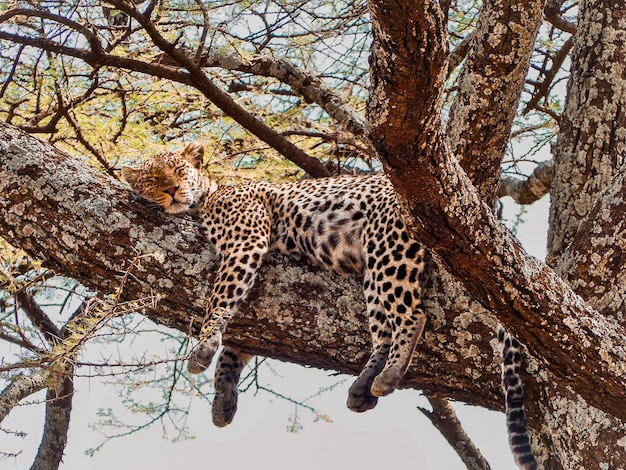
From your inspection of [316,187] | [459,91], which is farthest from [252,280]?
[459,91]

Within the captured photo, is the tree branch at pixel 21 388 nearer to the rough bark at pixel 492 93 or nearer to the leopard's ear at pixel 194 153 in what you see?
the leopard's ear at pixel 194 153

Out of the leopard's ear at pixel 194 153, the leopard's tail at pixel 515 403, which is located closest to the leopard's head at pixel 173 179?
the leopard's ear at pixel 194 153

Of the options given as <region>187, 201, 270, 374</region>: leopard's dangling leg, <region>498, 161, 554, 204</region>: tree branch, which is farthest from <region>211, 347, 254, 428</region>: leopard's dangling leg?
<region>498, 161, 554, 204</region>: tree branch

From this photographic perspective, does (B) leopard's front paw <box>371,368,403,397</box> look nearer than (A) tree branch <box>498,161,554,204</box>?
Yes

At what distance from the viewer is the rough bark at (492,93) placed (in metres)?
4.74

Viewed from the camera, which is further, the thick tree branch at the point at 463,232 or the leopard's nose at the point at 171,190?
the leopard's nose at the point at 171,190

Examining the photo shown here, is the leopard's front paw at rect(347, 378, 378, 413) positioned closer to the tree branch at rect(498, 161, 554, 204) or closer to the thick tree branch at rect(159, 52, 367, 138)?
the thick tree branch at rect(159, 52, 367, 138)

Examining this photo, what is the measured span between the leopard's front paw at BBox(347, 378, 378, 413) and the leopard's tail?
2.18ft

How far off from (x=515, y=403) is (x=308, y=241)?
162 cm

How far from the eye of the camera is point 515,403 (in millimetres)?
4363

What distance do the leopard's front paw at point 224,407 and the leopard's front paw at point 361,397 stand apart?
1023 millimetres

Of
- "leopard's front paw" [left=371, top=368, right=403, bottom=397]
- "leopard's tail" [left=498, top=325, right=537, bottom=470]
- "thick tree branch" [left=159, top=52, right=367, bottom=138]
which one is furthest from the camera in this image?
"thick tree branch" [left=159, top=52, right=367, bottom=138]

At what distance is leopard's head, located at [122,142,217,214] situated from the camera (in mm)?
5707

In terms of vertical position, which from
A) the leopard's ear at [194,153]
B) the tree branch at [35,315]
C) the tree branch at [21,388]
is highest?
the leopard's ear at [194,153]
